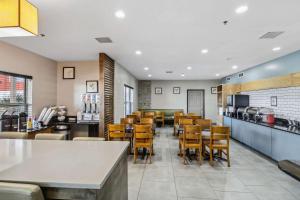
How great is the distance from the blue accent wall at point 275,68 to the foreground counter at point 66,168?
4777 mm

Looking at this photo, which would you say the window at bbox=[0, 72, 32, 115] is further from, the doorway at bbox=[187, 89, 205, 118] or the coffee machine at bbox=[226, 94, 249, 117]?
the doorway at bbox=[187, 89, 205, 118]

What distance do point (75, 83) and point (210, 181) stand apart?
4616mm

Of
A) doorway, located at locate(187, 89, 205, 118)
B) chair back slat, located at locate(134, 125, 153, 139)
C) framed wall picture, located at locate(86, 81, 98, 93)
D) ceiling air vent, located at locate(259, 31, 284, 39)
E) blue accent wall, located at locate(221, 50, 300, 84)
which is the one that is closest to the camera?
ceiling air vent, located at locate(259, 31, 284, 39)

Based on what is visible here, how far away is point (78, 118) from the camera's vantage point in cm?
→ 520

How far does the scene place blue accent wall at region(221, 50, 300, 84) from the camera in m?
4.37

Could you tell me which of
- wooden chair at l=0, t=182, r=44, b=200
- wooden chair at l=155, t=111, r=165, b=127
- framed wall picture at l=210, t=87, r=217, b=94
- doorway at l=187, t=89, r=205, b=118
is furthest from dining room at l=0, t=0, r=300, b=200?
doorway at l=187, t=89, r=205, b=118

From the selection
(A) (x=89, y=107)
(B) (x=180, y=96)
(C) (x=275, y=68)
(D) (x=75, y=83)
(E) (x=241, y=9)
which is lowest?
(A) (x=89, y=107)

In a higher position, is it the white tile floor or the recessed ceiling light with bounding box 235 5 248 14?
the recessed ceiling light with bounding box 235 5 248 14

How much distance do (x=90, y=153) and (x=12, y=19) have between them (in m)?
1.44

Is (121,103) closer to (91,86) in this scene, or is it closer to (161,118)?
(91,86)

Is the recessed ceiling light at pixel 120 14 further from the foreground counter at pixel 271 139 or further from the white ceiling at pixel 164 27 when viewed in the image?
the foreground counter at pixel 271 139

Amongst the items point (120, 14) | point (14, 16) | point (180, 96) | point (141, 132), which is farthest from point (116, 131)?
point (180, 96)

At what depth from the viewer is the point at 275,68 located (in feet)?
16.7

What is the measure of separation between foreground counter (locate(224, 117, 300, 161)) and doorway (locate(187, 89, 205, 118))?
16.1 ft
